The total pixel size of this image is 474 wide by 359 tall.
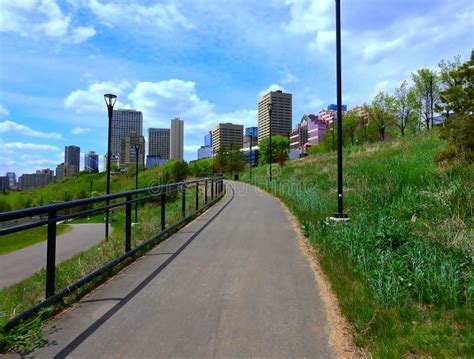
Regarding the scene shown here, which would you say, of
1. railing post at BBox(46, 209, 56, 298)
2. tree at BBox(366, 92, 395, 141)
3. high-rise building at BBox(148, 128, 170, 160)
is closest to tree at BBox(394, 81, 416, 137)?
tree at BBox(366, 92, 395, 141)

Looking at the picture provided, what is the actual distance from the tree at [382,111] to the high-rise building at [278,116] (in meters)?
50.1

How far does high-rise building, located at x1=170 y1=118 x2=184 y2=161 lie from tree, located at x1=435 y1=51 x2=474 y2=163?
422 ft

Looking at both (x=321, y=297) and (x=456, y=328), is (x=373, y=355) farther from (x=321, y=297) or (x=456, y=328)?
(x=321, y=297)

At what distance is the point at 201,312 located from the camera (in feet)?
13.6

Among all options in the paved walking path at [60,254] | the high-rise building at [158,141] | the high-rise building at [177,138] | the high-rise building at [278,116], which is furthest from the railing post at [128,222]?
the high-rise building at [177,138]

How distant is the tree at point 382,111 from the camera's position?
54.2m

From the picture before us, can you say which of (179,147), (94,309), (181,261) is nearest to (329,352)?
(94,309)

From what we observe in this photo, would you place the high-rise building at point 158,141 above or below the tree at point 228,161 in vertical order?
above

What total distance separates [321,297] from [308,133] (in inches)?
5887

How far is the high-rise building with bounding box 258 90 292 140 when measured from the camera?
118875 mm

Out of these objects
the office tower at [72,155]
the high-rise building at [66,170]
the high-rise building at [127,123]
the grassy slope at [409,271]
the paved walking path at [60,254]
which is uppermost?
the office tower at [72,155]

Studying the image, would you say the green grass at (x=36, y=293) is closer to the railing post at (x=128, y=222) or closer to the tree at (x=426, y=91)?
the railing post at (x=128, y=222)

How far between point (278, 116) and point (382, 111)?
8977 centimetres

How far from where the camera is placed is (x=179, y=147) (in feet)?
464
